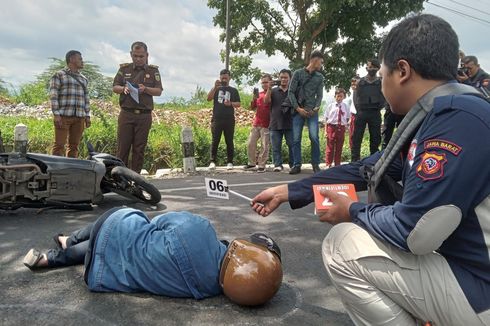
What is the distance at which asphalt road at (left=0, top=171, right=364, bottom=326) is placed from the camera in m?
2.35

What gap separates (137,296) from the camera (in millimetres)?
2582

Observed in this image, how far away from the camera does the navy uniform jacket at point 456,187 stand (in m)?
1.47

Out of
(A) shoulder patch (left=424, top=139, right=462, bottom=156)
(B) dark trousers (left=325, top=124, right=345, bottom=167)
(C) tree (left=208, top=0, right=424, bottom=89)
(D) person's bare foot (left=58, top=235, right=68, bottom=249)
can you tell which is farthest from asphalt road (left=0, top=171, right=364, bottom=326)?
(C) tree (left=208, top=0, right=424, bottom=89)

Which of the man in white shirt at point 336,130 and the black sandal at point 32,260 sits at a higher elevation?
the man in white shirt at point 336,130

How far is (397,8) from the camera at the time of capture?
13781 mm

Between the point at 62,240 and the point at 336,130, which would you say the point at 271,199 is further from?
the point at 336,130

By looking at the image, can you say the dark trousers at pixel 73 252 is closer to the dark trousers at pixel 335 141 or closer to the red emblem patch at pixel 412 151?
the red emblem patch at pixel 412 151

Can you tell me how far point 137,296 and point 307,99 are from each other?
555 centimetres

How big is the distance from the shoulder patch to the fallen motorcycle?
10.9ft

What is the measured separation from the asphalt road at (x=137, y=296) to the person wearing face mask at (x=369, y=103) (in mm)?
3780

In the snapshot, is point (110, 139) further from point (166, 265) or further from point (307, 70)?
point (166, 265)

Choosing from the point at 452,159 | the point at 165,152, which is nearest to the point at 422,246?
the point at 452,159

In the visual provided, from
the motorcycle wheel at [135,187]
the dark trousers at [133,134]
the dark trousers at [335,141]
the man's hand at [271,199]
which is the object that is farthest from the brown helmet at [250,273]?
the dark trousers at [335,141]

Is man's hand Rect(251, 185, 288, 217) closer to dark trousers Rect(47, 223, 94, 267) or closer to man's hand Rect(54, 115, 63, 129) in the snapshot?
dark trousers Rect(47, 223, 94, 267)
